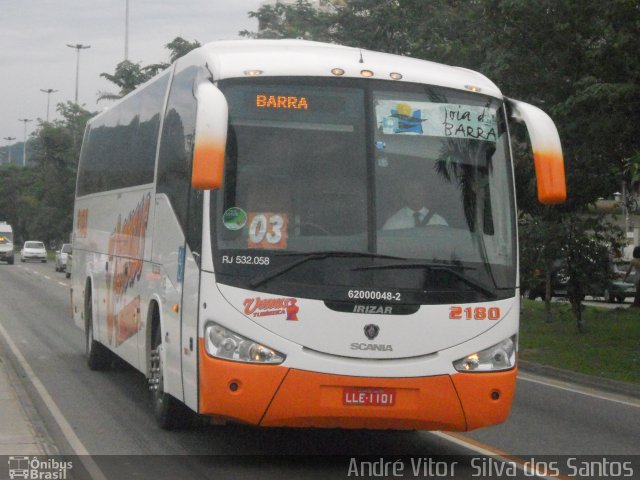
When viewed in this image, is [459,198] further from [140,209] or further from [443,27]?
[443,27]

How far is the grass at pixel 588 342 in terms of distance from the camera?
17969mm

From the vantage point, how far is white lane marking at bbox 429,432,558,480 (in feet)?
30.5

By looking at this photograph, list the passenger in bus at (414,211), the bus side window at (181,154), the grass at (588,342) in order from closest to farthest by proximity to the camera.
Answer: the passenger in bus at (414,211) < the bus side window at (181,154) < the grass at (588,342)

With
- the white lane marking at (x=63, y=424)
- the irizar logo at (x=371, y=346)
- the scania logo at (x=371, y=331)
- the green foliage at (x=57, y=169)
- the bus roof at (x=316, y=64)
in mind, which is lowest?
the white lane marking at (x=63, y=424)

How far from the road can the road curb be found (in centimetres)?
31

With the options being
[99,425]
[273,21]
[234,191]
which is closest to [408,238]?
[234,191]

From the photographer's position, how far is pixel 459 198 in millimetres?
9305

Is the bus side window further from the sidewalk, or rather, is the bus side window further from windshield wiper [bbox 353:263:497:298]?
the sidewalk

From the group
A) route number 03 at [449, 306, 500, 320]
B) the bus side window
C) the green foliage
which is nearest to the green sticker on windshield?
the bus side window

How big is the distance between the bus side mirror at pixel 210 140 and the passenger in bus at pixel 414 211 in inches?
54.0

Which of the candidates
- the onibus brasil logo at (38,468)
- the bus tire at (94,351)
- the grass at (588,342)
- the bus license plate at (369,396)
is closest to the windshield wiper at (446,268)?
the bus license plate at (369,396)

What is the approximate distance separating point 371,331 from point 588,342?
45.7ft

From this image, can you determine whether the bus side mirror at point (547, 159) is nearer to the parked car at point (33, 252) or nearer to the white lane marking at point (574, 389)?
the white lane marking at point (574, 389)

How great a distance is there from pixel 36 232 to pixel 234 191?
9733 centimetres
